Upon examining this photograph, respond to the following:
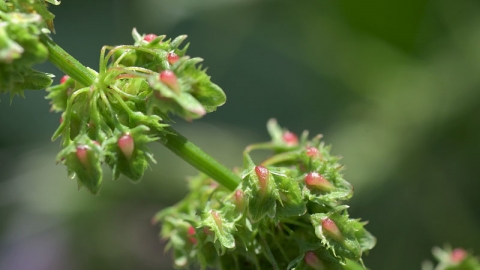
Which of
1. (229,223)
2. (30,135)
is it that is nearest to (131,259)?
(30,135)

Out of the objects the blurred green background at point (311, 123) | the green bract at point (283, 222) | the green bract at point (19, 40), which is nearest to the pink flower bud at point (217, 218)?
the green bract at point (283, 222)

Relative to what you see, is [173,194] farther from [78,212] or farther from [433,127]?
[433,127]

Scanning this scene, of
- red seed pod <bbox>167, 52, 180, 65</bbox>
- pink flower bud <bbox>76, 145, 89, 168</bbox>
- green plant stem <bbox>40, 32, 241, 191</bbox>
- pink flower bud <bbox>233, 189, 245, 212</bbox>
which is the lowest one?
pink flower bud <bbox>233, 189, 245, 212</bbox>

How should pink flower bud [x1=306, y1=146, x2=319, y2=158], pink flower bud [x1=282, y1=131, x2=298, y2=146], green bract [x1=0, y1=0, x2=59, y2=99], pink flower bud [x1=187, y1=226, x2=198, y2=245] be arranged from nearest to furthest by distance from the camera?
green bract [x1=0, y1=0, x2=59, y2=99] < pink flower bud [x1=306, y1=146, x2=319, y2=158] < pink flower bud [x1=187, y1=226, x2=198, y2=245] < pink flower bud [x1=282, y1=131, x2=298, y2=146]

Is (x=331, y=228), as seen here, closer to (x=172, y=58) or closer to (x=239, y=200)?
(x=239, y=200)

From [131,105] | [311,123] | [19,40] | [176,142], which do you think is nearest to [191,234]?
[176,142]

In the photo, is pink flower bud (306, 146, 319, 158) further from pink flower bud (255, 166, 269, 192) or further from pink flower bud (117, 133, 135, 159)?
pink flower bud (117, 133, 135, 159)

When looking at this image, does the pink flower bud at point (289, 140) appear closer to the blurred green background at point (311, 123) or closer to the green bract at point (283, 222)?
the green bract at point (283, 222)

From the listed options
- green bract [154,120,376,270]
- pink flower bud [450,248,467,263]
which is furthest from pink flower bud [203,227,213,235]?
pink flower bud [450,248,467,263]
